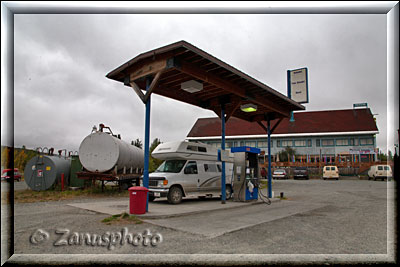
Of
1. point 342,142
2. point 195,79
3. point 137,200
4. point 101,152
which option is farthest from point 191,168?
point 342,142

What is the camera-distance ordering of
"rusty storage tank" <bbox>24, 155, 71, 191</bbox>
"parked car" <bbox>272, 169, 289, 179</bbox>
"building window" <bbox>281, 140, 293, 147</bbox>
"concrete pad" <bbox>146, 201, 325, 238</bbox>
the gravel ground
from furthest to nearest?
"building window" <bbox>281, 140, 293, 147</bbox> < "parked car" <bbox>272, 169, 289, 179</bbox> < "rusty storage tank" <bbox>24, 155, 71, 191</bbox> < "concrete pad" <bbox>146, 201, 325, 238</bbox> < the gravel ground

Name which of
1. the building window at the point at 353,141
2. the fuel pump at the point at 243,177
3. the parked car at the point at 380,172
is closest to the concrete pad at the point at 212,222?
the fuel pump at the point at 243,177

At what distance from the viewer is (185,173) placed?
13.1 m

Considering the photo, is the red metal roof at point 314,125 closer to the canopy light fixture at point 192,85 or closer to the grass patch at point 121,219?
the canopy light fixture at point 192,85

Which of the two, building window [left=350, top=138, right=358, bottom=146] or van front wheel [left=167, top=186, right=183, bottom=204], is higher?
building window [left=350, top=138, right=358, bottom=146]

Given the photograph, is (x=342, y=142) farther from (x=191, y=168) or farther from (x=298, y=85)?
(x=191, y=168)

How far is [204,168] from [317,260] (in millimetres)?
9144

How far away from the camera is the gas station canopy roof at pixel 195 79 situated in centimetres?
941

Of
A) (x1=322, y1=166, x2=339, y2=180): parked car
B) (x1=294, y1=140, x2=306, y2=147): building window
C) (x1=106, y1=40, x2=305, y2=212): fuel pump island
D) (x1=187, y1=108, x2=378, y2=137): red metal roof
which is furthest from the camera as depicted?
(x1=294, y1=140, x2=306, y2=147): building window

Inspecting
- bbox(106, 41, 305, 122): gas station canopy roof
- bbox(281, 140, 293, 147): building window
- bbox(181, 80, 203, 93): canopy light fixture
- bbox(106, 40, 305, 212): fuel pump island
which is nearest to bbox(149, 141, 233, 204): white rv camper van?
bbox(106, 40, 305, 212): fuel pump island

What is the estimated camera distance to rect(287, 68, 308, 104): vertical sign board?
21403 millimetres

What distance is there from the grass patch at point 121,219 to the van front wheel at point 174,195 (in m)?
3.46

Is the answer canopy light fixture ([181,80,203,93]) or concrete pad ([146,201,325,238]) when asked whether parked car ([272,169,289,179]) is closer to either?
concrete pad ([146,201,325,238])

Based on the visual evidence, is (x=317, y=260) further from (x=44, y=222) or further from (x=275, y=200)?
(x=275, y=200)
